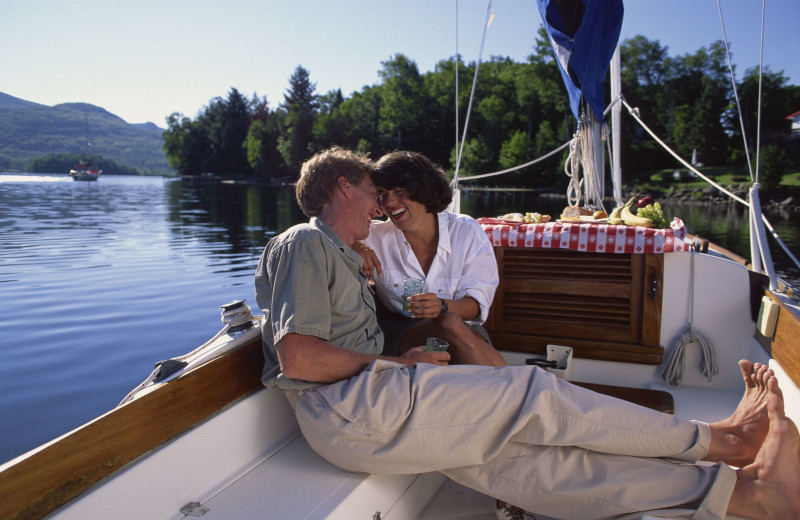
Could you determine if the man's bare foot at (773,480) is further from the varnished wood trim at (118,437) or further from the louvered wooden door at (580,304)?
the varnished wood trim at (118,437)

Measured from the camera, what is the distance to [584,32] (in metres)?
3.89

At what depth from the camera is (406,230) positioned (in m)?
2.31

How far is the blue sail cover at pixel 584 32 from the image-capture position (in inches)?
153

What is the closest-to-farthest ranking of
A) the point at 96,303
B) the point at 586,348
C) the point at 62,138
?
the point at 586,348 < the point at 96,303 < the point at 62,138

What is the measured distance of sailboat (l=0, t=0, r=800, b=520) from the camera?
127cm

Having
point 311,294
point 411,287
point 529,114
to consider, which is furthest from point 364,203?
point 529,114

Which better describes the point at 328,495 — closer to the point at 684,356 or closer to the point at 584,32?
the point at 684,356

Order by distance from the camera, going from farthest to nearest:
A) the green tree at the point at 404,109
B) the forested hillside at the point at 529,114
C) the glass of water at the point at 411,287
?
the green tree at the point at 404,109, the forested hillside at the point at 529,114, the glass of water at the point at 411,287

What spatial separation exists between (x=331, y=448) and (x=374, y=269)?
2.86 feet

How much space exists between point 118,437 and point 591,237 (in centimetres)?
217

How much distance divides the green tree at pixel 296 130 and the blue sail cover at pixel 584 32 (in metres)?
52.8

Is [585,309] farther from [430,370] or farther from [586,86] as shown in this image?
[586,86]

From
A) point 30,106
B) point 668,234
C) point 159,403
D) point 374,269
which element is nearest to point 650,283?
point 668,234

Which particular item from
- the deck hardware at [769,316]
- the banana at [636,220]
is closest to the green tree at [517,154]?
the banana at [636,220]
